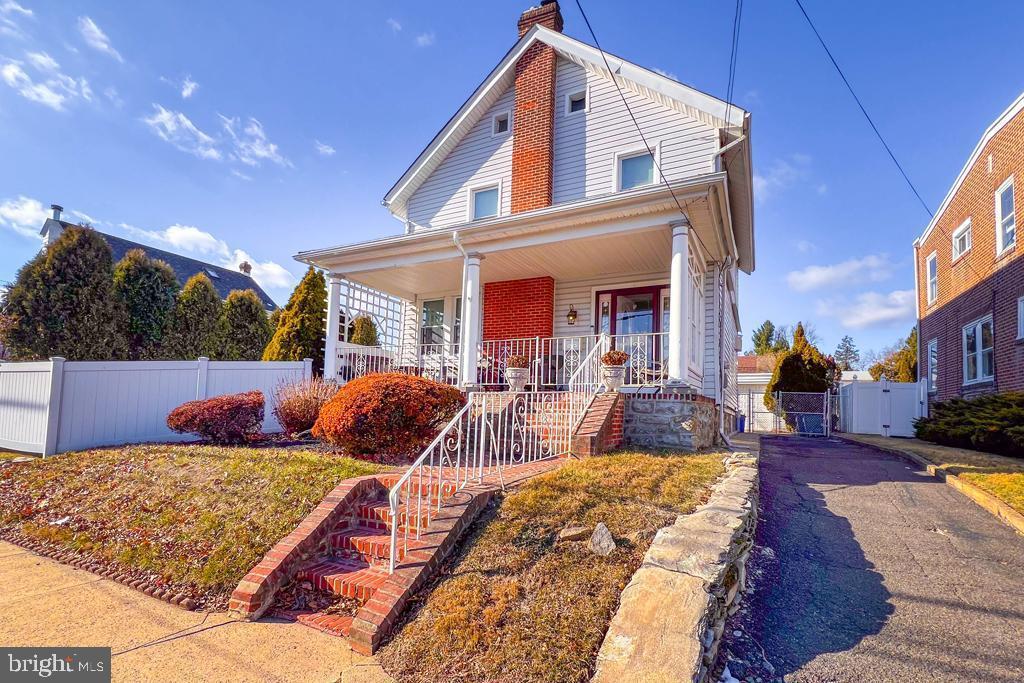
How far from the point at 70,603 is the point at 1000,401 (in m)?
13.7

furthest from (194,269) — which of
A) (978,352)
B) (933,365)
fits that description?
(933,365)

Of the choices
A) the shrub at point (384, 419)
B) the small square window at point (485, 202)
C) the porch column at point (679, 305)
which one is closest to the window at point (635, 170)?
the small square window at point (485, 202)

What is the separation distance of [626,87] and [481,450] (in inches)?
388

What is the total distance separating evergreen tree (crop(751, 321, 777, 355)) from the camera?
4414cm

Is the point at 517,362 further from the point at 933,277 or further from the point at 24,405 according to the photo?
the point at 933,277

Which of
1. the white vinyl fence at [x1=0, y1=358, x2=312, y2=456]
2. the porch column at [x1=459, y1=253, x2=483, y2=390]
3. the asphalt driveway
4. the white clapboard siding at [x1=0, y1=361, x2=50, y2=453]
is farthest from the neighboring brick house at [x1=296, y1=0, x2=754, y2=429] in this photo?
the white clapboard siding at [x1=0, y1=361, x2=50, y2=453]

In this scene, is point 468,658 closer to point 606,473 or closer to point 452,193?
point 606,473

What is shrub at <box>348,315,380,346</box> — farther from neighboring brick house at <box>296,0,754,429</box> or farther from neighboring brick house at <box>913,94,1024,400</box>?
neighboring brick house at <box>913,94,1024,400</box>

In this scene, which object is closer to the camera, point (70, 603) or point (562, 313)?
point (70, 603)

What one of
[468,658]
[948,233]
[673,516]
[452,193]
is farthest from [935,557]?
[948,233]

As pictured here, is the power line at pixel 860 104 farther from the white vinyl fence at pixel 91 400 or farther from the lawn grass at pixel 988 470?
the white vinyl fence at pixel 91 400

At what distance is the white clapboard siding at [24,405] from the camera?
25.5 ft

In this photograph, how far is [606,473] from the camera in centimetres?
495

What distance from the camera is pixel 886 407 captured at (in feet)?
50.0
